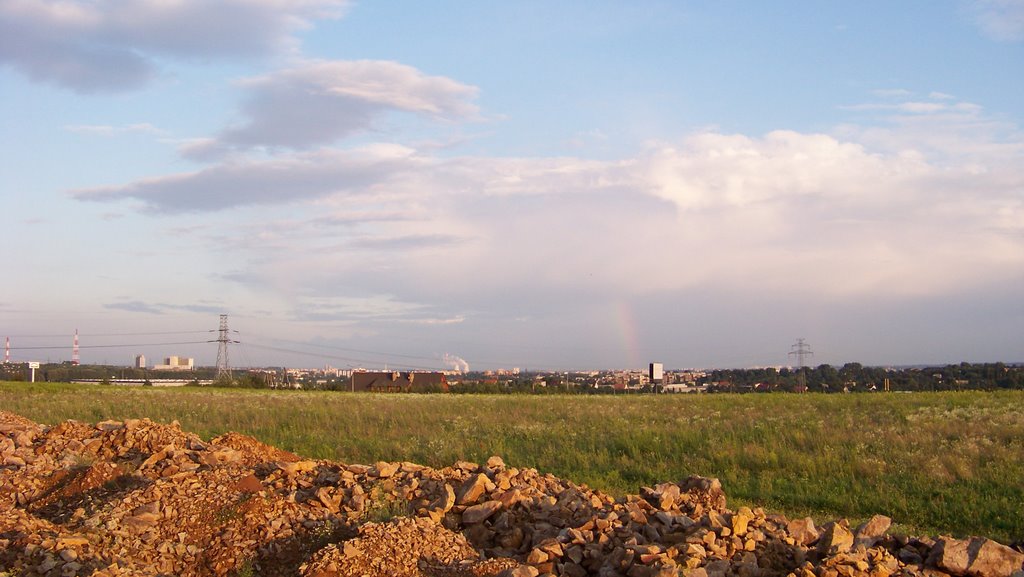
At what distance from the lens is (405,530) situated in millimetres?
7555

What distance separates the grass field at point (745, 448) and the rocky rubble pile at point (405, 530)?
4846 mm

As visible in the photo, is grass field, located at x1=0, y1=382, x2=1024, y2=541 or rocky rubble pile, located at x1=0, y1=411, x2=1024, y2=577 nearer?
rocky rubble pile, located at x1=0, y1=411, x2=1024, y2=577

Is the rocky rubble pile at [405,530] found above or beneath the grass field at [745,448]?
above

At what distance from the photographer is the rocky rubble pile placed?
7.10m

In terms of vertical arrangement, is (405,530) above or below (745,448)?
above

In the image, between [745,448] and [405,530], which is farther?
[745,448]

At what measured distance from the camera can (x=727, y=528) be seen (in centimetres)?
775

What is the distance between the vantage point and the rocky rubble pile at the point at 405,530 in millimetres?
A: 7098

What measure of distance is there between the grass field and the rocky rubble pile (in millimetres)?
4846

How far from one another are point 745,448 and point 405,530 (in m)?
12.2

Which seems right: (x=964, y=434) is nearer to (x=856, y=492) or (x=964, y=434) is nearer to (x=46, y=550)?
(x=856, y=492)

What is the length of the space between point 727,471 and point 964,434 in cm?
762

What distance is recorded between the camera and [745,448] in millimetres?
18078

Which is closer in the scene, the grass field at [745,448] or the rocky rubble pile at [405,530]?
the rocky rubble pile at [405,530]
